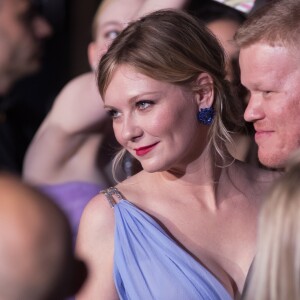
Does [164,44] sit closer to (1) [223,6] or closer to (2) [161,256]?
(2) [161,256]

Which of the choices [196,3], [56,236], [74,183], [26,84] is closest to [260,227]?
[56,236]

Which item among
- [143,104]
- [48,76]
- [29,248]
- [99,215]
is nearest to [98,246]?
[99,215]

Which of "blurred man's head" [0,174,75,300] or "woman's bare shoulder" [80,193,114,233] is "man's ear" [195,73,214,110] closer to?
"woman's bare shoulder" [80,193,114,233]

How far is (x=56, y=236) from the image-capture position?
2.63 ft

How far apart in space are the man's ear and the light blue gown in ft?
1.18

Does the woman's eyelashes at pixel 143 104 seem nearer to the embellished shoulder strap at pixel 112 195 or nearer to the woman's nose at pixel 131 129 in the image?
the woman's nose at pixel 131 129

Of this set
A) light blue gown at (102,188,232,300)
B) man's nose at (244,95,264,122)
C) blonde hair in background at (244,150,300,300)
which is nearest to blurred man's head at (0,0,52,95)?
light blue gown at (102,188,232,300)

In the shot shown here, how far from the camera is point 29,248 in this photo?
799 mm

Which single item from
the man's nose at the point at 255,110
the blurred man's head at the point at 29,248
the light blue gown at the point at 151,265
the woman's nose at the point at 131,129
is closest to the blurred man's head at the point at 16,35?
the woman's nose at the point at 131,129

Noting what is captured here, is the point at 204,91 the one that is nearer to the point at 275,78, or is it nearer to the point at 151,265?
the point at 275,78

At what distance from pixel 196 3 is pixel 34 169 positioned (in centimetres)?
94

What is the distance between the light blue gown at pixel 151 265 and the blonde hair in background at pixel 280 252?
0.64 meters

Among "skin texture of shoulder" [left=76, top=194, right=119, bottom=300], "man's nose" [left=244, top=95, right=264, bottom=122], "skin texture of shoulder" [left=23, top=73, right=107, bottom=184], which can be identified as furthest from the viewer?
"skin texture of shoulder" [left=23, top=73, right=107, bottom=184]

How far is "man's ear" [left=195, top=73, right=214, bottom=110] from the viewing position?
1966 millimetres
